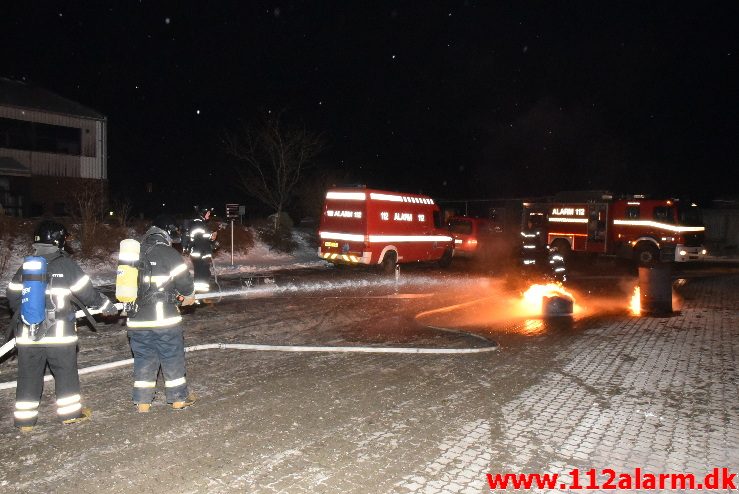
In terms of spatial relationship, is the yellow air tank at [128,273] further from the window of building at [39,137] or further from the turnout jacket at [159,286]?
the window of building at [39,137]

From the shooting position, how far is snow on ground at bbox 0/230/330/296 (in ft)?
50.4

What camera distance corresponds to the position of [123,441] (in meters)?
4.41

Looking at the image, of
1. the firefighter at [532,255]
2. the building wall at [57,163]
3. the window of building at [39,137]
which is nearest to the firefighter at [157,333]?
the firefighter at [532,255]

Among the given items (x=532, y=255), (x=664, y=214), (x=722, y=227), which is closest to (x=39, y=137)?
(x=532, y=255)

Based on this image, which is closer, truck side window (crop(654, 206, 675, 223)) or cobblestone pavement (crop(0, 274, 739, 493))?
cobblestone pavement (crop(0, 274, 739, 493))

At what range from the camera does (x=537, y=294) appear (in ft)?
42.8

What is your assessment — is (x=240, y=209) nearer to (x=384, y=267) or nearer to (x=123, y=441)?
(x=384, y=267)

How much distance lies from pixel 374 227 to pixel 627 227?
1112 cm

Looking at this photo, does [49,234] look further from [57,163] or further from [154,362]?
[57,163]

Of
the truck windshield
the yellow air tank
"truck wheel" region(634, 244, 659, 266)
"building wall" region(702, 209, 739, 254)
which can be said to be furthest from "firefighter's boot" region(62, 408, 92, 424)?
"building wall" region(702, 209, 739, 254)

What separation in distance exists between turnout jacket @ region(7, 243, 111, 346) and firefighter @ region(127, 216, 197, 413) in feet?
1.52

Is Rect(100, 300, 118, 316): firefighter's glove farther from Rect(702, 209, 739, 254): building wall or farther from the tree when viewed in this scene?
Rect(702, 209, 739, 254): building wall

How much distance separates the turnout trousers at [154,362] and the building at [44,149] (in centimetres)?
2178

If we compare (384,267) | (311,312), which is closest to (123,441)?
(311,312)
